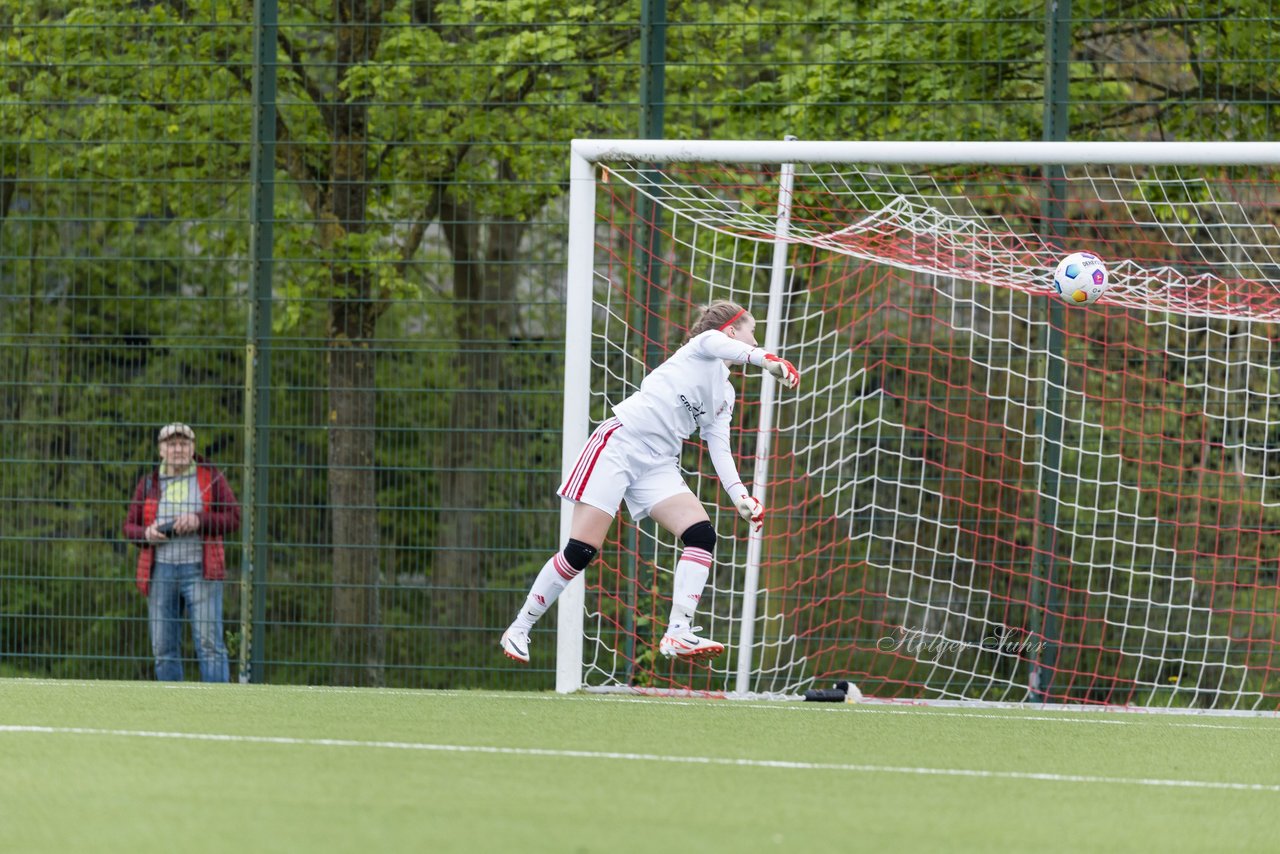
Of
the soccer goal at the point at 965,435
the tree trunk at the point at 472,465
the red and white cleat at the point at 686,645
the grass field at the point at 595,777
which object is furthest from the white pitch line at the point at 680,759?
the tree trunk at the point at 472,465

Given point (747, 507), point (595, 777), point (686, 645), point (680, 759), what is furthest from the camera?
point (686, 645)

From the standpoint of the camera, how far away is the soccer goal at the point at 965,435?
8.88m

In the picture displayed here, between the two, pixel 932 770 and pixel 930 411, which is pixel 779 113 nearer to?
pixel 930 411

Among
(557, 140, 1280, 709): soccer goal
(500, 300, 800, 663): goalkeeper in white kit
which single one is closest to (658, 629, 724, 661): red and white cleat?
(500, 300, 800, 663): goalkeeper in white kit

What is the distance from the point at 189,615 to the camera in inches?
378

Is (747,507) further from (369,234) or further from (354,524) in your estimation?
(369,234)

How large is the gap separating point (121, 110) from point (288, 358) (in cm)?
204

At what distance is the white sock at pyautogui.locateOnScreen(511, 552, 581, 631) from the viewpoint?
7562 millimetres

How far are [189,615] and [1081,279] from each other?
5.34 metres

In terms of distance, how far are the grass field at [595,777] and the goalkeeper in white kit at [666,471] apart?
62 cm

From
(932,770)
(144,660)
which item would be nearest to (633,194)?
(144,660)

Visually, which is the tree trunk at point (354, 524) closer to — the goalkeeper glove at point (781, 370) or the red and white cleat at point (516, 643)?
the red and white cleat at point (516, 643)

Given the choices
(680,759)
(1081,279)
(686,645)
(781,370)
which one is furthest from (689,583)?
(1081,279)

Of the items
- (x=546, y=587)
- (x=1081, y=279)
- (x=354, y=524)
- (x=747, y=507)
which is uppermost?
(x=1081, y=279)
